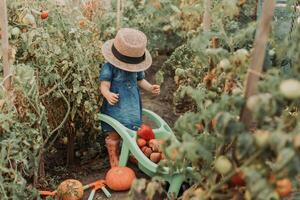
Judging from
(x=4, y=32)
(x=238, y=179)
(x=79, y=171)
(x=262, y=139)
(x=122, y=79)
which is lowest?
(x=79, y=171)

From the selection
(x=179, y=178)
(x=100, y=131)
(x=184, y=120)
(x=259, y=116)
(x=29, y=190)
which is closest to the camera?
(x=259, y=116)

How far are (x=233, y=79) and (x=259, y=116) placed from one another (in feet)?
1.80

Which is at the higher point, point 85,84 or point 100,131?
point 85,84

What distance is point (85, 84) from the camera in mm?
3143

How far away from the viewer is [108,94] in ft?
9.98

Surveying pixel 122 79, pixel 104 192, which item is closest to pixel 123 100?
pixel 122 79

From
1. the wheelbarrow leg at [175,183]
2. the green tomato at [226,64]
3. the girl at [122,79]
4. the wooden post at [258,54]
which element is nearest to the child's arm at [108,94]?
the girl at [122,79]

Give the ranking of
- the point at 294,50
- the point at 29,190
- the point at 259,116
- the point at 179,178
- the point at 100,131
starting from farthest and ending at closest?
the point at 100,131, the point at 179,178, the point at 29,190, the point at 294,50, the point at 259,116

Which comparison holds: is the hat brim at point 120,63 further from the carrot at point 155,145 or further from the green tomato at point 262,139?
the green tomato at point 262,139

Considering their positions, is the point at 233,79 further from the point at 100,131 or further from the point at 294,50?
the point at 100,131

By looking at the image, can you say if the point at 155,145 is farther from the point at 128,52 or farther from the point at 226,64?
the point at 226,64

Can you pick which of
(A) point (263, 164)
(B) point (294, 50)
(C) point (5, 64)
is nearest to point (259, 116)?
(A) point (263, 164)

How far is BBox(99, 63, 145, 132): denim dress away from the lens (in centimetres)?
315

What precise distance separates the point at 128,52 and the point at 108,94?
0.32 metres
